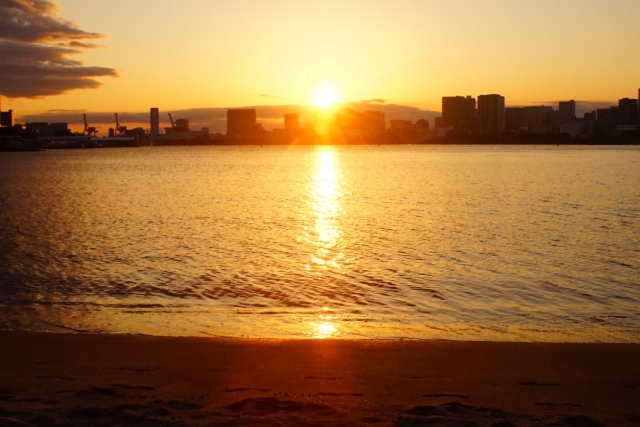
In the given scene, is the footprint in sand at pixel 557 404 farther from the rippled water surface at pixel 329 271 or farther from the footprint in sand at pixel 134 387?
the footprint in sand at pixel 134 387

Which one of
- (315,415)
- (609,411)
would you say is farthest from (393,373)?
(609,411)

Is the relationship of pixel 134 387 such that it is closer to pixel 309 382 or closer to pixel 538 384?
pixel 309 382

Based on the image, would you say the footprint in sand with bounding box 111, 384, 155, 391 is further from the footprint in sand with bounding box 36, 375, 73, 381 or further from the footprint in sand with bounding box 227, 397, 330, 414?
the footprint in sand with bounding box 227, 397, 330, 414

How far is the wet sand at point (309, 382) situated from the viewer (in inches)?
253

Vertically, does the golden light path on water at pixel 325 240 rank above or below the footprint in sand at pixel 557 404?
below

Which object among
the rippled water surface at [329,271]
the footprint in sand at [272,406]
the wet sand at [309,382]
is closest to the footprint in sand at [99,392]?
the wet sand at [309,382]

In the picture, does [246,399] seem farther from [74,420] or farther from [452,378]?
[452,378]

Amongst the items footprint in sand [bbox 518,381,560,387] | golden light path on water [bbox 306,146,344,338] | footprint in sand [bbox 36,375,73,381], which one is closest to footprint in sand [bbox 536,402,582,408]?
footprint in sand [bbox 518,381,560,387]

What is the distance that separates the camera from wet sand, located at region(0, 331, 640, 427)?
6.43 meters

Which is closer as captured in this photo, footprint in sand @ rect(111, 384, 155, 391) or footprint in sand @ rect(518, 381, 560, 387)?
footprint in sand @ rect(111, 384, 155, 391)

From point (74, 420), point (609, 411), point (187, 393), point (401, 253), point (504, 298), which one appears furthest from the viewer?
point (401, 253)

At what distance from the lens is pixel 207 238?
2423 cm

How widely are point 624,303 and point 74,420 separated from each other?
1118 cm

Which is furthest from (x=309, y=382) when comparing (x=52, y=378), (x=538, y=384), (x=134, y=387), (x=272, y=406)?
(x=52, y=378)
